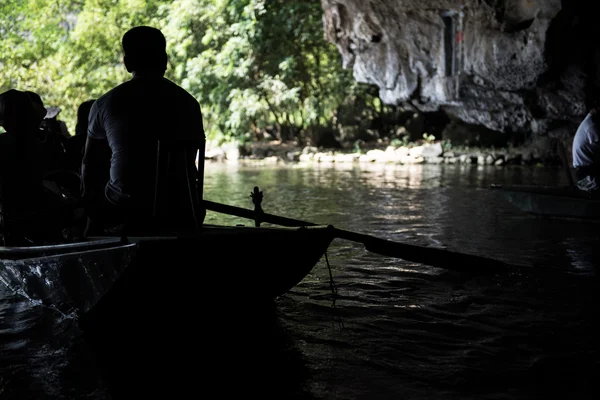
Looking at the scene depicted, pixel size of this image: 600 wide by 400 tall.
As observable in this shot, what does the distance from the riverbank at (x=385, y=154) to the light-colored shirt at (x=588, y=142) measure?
14619mm

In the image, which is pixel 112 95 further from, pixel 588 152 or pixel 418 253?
pixel 588 152

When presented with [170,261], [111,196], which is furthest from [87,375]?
[111,196]

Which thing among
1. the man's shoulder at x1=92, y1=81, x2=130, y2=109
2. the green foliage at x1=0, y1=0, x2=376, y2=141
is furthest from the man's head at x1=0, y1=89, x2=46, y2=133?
the green foliage at x1=0, y1=0, x2=376, y2=141

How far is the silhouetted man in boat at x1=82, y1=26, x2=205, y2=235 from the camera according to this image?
3.63m

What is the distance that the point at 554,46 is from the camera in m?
16.5

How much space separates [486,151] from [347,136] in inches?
363

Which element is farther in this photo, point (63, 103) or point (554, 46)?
point (63, 103)

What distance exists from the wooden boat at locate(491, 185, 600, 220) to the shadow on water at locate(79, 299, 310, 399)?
18.4 ft

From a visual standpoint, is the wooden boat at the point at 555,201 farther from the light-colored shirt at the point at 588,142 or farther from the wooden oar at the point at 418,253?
the wooden oar at the point at 418,253

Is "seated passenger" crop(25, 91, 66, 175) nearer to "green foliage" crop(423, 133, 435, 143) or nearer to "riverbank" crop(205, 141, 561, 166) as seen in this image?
"riverbank" crop(205, 141, 561, 166)

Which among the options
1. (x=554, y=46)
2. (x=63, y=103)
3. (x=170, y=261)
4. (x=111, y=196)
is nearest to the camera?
(x=170, y=261)

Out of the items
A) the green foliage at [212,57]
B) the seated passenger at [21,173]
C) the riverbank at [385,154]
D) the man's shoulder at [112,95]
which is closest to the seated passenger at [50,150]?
the seated passenger at [21,173]

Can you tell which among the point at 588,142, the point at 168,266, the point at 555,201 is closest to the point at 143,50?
the point at 168,266

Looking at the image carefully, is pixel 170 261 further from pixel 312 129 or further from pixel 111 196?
pixel 312 129
